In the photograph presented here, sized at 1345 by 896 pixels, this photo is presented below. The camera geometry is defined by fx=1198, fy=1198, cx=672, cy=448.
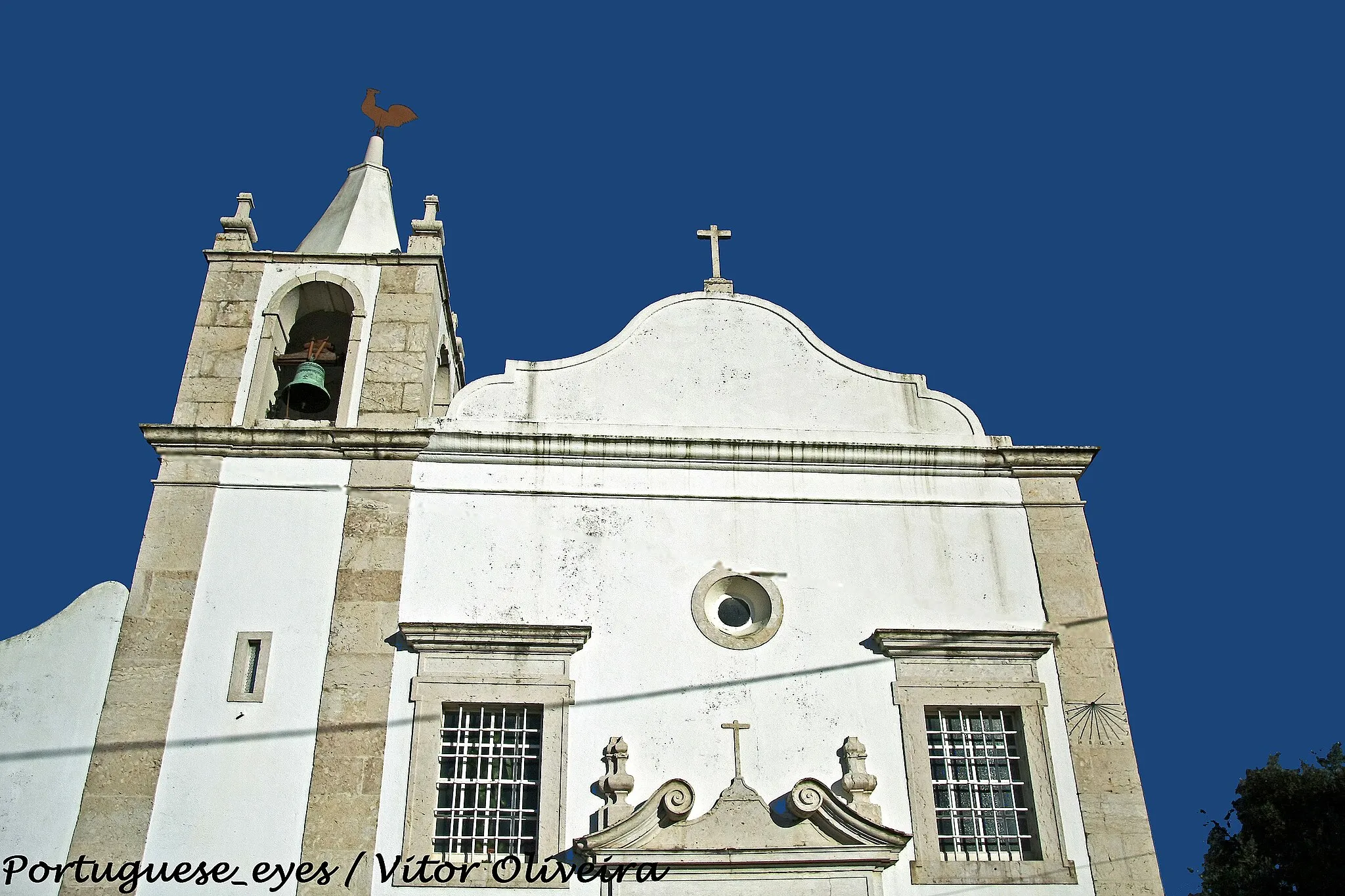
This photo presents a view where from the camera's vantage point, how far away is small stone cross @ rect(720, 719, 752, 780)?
1066 centimetres

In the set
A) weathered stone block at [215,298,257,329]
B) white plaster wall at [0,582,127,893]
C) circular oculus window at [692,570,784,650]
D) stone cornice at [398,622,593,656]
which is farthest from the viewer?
weathered stone block at [215,298,257,329]

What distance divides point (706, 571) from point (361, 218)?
6959 mm

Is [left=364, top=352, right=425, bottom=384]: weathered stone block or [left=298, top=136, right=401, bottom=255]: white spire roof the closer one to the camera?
[left=364, top=352, right=425, bottom=384]: weathered stone block

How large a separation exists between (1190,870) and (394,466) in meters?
16.4

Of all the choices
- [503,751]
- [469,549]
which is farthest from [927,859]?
[469,549]

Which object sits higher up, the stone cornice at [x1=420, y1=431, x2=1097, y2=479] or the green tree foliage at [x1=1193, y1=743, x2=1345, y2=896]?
the stone cornice at [x1=420, y1=431, x2=1097, y2=479]

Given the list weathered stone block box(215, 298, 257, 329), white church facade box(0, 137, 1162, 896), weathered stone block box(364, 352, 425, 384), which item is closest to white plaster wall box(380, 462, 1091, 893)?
white church facade box(0, 137, 1162, 896)

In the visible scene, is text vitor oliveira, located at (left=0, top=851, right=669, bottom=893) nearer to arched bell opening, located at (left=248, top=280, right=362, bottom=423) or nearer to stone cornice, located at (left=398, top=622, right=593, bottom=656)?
stone cornice, located at (left=398, top=622, right=593, bottom=656)

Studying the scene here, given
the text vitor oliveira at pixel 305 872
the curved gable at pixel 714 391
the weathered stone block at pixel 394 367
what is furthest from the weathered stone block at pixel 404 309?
the text vitor oliveira at pixel 305 872

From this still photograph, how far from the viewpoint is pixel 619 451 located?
12523 millimetres

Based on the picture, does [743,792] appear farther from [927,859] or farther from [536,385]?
[536,385]

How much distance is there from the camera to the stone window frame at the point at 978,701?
10.4m

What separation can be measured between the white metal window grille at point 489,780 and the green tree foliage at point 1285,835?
45.6 feet

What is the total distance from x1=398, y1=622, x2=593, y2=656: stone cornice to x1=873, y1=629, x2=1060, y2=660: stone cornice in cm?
308
